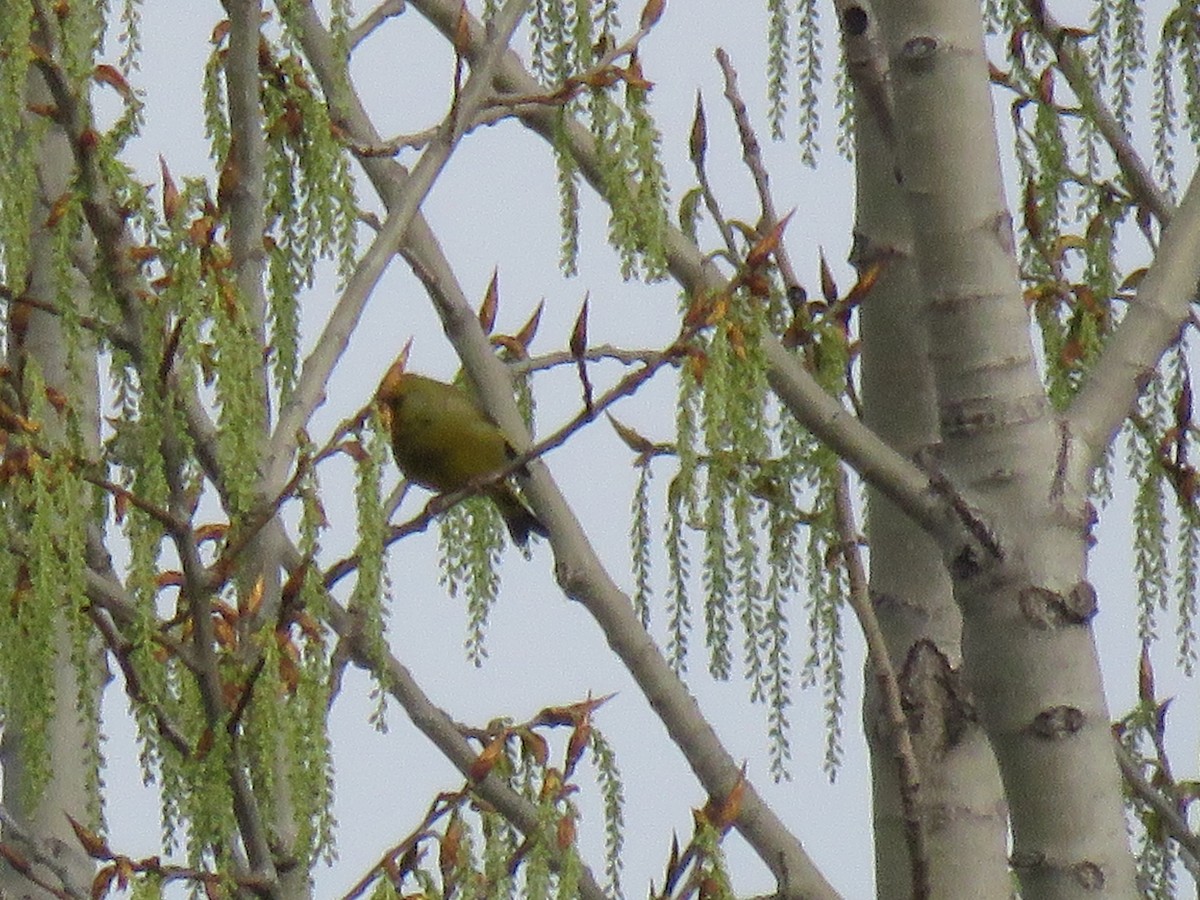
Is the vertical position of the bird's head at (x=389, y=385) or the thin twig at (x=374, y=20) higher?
the thin twig at (x=374, y=20)

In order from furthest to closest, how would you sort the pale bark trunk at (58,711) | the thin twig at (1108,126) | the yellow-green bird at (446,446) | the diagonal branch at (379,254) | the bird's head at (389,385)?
the yellow-green bird at (446,446) < the pale bark trunk at (58,711) < the thin twig at (1108,126) < the diagonal branch at (379,254) < the bird's head at (389,385)

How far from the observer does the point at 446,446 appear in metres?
2.88

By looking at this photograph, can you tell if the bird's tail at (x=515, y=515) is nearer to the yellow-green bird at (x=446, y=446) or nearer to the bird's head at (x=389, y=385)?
the yellow-green bird at (x=446, y=446)

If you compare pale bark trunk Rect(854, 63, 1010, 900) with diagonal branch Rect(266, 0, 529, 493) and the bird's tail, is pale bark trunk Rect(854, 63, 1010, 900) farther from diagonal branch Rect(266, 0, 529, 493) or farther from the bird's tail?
the bird's tail

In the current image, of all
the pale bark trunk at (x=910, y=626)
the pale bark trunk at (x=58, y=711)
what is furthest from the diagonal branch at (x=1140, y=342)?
the pale bark trunk at (x=58, y=711)

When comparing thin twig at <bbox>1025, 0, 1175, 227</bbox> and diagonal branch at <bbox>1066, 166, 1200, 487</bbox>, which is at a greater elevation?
thin twig at <bbox>1025, 0, 1175, 227</bbox>

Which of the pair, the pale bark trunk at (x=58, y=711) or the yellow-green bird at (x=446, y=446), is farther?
the yellow-green bird at (x=446, y=446)

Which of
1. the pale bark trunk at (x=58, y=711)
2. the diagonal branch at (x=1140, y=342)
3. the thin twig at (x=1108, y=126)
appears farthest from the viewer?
the pale bark trunk at (x=58, y=711)

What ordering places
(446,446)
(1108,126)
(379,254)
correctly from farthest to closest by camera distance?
(446,446)
(1108,126)
(379,254)

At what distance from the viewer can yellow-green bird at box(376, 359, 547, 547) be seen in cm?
280

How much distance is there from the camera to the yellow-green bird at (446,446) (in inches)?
110

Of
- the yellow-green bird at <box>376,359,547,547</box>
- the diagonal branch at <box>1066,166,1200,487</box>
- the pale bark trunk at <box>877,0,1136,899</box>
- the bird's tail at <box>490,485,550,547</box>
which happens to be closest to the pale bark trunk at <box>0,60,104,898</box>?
the yellow-green bird at <box>376,359,547,547</box>

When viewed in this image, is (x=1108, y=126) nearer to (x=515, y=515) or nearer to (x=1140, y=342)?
(x=1140, y=342)

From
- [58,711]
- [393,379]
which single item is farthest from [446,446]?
[393,379]
